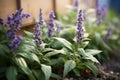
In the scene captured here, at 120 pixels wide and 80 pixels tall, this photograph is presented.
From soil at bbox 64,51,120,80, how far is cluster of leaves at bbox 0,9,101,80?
0.41ft

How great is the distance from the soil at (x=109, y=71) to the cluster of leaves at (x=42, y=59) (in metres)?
0.13

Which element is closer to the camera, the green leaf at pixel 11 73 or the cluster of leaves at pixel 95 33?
the green leaf at pixel 11 73

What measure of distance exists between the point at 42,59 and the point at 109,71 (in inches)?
42.2

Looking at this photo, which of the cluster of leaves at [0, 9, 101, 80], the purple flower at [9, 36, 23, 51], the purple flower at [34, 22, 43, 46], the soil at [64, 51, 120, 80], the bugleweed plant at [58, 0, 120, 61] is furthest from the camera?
the bugleweed plant at [58, 0, 120, 61]

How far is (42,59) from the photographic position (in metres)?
3.15

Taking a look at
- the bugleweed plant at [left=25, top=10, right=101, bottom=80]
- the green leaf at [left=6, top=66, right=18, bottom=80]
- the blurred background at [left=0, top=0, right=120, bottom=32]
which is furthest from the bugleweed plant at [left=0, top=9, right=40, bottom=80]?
the blurred background at [left=0, top=0, right=120, bottom=32]

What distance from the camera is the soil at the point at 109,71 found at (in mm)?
3446

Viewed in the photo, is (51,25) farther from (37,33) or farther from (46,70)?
(46,70)

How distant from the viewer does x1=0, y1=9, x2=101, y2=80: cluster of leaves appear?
291 cm

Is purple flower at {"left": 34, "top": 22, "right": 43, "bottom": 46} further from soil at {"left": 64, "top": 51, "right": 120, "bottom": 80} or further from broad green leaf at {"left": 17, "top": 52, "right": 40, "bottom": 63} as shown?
soil at {"left": 64, "top": 51, "right": 120, "bottom": 80}

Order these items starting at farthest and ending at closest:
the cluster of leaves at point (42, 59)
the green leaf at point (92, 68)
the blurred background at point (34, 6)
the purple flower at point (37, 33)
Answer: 1. the blurred background at point (34, 6)
2. the green leaf at point (92, 68)
3. the purple flower at point (37, 33)
4. the cluster of leaves at point (42, 59)

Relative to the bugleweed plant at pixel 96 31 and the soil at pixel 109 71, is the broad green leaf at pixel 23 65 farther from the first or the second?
the bugleweed plant at pixel 96 31

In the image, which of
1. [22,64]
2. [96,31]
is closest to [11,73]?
[22,64]

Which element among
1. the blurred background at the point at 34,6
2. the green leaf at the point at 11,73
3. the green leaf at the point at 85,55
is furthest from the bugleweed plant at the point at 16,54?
the blurred background at the point at 34,6
